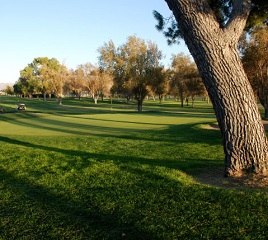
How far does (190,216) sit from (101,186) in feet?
6.89

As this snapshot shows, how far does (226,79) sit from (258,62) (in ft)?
77.1

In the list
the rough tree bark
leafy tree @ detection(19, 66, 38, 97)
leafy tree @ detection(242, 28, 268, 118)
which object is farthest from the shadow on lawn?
leafy tree @ detection(19, 66, 38, 97)

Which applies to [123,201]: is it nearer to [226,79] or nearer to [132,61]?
[226,79]

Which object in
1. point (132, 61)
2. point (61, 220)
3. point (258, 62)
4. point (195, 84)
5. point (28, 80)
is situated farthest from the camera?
point (28, 80)

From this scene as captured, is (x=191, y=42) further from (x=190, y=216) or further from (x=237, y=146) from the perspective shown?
(x=190, y=216)

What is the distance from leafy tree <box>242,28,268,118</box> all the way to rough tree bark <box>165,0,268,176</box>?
2141 centimetres

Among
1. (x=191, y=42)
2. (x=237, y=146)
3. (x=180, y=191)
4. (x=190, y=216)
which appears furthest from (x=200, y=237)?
(x=191, y=42)

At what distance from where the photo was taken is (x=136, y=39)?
44031 millimetres

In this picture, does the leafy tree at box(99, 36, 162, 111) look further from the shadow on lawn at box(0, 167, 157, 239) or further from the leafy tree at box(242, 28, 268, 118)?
the shadow on lawn at box(0, 167, 157, 239)

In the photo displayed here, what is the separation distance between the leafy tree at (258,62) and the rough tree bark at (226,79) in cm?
2141

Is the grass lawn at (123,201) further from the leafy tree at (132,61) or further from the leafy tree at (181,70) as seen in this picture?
the leafy tree at (181,70)

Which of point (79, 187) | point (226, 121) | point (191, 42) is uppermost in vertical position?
point (191, 42)

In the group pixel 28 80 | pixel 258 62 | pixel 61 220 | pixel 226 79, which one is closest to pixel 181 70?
pixel 258 62

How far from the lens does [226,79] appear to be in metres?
4.95
